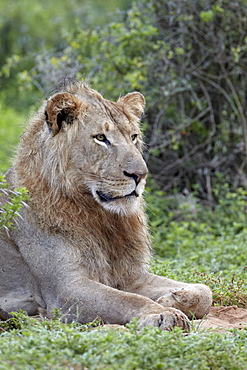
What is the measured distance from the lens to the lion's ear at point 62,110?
14.6 feet

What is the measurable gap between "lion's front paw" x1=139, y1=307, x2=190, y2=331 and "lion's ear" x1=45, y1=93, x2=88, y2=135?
5.07 feet

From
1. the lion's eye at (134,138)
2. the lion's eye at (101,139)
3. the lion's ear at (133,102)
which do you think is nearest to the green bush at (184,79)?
the lion's ear at (133,102)

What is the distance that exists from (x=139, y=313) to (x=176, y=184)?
5.66m

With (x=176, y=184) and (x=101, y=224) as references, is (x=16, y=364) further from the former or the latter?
(x=176, y=184)

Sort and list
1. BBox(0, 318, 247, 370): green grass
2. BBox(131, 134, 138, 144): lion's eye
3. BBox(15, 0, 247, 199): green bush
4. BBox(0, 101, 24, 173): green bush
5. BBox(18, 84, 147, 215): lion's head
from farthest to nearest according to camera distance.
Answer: BBox(0, 101, 24, 173): green bush, BBox(15, 0, 247, 199): green bush, BBox(131, 134, 138, 144): lion's eye, BBox(18, 84, 147, 215): lion's head, BBox(0, 318, 247, 370): green grass

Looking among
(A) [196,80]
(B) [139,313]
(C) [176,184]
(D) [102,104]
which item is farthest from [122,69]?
(B) [139,313]

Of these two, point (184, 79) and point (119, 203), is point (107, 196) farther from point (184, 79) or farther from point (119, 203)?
point (184, 79)

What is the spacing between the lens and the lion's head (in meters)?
4.34

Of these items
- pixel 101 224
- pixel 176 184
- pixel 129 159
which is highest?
pixel 129 159

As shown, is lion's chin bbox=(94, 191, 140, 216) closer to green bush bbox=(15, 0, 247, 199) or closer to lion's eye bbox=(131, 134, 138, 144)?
lion's eye bbox=(131, 134, 138, 144)

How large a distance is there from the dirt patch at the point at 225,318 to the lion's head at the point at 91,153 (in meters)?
0.94

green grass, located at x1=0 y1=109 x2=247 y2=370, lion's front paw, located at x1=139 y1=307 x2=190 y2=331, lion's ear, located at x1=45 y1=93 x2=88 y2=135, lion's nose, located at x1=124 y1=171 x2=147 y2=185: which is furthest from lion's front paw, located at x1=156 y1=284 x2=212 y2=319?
lion's ear, located at x1=45 y1=93 x2=88 y2=135

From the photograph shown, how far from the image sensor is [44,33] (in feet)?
64.4

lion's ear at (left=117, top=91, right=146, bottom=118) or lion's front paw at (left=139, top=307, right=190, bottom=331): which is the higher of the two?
lion's ear at (left=117, top=91, right=146, bottom=118)
